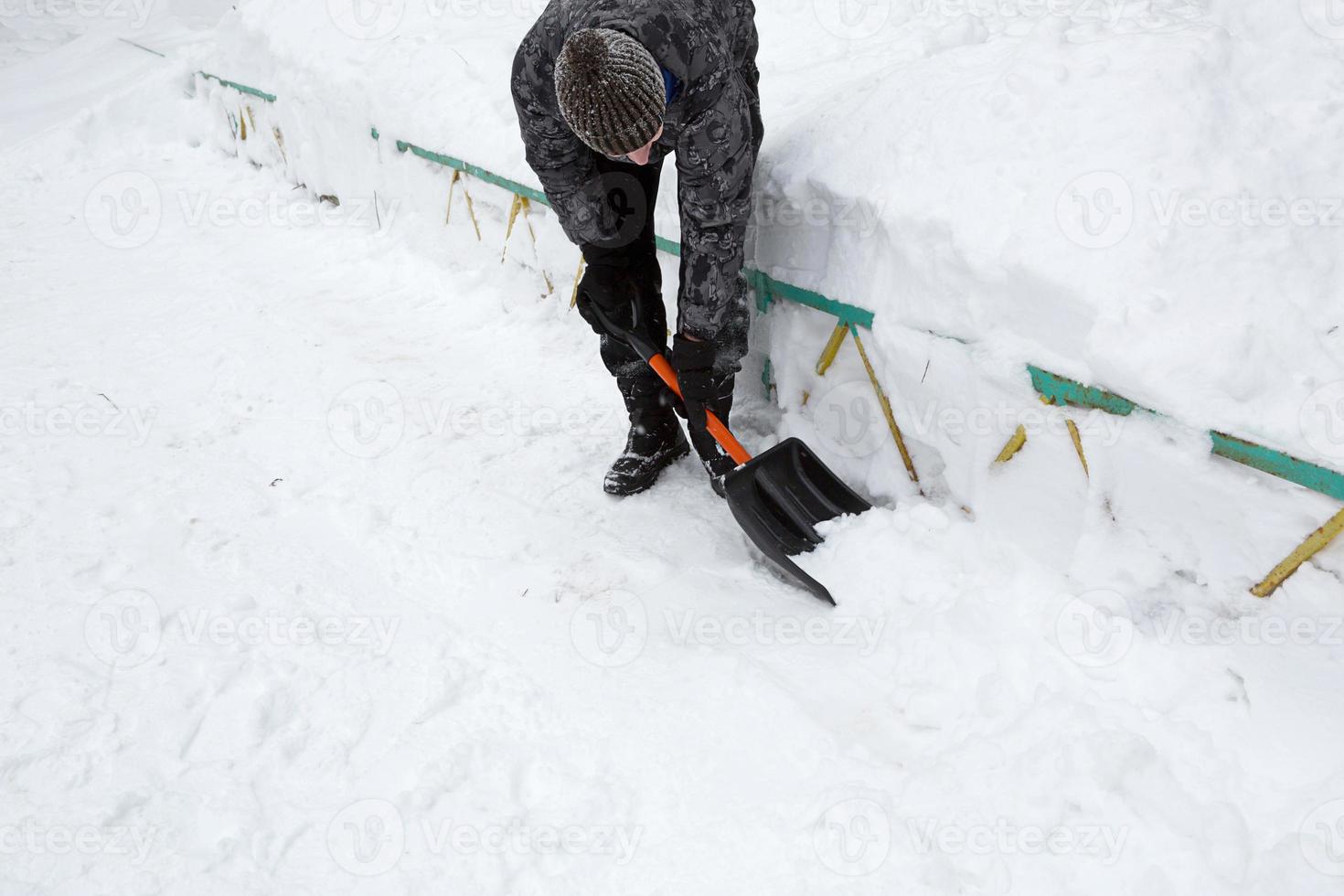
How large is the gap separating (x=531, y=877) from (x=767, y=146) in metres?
2.45

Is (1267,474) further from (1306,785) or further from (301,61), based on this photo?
(301,61)

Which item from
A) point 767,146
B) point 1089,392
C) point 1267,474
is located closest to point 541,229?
point 767,146

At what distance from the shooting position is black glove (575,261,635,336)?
8.61ft
